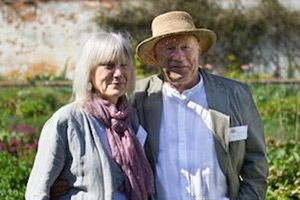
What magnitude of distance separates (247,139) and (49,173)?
0.96 m

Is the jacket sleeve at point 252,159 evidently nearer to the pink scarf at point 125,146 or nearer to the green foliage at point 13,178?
the pink scarf at point 125,146

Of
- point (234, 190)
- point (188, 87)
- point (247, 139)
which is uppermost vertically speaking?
point (188, 87)

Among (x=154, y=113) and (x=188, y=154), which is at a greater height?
(x=154, y=113)

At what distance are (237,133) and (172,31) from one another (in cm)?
56

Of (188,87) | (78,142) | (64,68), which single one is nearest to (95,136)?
(78,142)

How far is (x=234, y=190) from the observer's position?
12.3ft

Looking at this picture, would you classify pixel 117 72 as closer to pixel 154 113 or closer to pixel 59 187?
pixel 154 113

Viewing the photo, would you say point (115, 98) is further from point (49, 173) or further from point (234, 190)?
point (234, 190)

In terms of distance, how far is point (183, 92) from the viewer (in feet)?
12.3

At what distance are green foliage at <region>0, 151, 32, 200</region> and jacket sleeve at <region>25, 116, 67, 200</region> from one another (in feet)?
6.88

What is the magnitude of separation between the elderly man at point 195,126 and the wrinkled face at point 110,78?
305mm

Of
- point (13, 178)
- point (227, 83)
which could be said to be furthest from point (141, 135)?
point (13, 178)

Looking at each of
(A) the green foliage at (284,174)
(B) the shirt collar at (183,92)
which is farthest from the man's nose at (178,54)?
(A) the green foliage at (284,174)

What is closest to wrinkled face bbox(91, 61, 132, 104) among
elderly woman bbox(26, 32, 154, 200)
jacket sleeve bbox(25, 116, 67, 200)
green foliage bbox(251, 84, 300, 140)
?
elderly woman bbox(26, 32, 154, 200)
